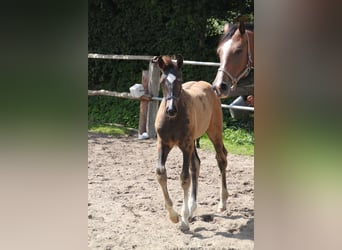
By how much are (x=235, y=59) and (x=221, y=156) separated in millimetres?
552

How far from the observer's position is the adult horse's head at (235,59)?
193 centimetres

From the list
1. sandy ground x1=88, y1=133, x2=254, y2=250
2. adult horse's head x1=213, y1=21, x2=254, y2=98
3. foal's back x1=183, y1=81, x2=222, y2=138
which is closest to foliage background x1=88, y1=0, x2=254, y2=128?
adult horse's head x1=213, y1=21, x2=254, y2=98

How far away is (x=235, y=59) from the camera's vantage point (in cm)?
194

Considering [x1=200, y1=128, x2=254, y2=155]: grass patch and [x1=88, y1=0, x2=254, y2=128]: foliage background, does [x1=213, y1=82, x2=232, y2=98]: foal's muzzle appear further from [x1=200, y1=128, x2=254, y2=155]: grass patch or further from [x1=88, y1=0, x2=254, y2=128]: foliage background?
[x1=200, y1=128, x2=254, y2=155]: grass patch

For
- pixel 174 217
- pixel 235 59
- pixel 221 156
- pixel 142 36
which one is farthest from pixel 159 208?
pixel 142 36

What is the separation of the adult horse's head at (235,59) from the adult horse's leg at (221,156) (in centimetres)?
36

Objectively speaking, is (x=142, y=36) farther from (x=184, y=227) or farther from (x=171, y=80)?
(x=184, y=227)

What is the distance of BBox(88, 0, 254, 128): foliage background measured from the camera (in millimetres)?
2344

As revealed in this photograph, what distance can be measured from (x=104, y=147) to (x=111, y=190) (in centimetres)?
67
